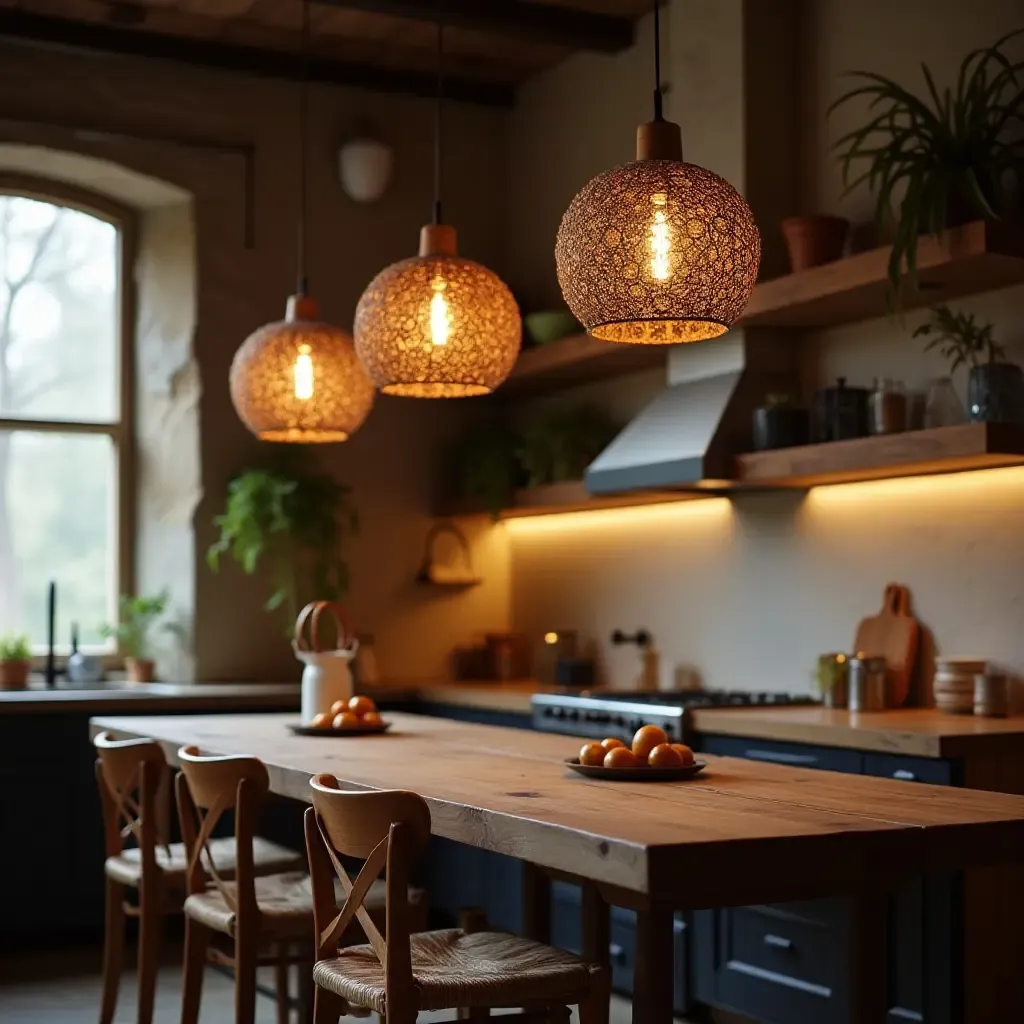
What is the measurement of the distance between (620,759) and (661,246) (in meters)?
1.02

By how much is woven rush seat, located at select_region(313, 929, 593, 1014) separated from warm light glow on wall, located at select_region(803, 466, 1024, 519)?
2.17 m

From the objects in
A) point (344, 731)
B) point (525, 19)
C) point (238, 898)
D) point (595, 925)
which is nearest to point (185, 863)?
point (344, 731)

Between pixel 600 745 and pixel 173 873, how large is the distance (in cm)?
144

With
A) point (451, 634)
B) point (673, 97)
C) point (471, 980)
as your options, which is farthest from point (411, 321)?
point (451, 634)

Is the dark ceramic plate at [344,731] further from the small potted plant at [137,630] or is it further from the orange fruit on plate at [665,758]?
the small potted plant at [137,630]

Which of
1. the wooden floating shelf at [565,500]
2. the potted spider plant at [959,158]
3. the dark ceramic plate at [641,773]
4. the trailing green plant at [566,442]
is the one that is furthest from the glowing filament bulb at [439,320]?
the trailing green plant at [566,442]

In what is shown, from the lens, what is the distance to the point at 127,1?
5883 millimetres

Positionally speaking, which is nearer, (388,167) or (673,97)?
(673,97)

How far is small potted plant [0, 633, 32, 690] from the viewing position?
6012mm

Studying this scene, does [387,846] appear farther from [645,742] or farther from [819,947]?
[819,947]

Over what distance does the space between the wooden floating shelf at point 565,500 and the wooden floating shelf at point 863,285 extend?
1.68 ft

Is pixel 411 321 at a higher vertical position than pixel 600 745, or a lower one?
higher

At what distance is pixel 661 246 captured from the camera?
9.36 ft

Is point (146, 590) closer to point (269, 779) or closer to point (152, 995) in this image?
point (152, 995)
